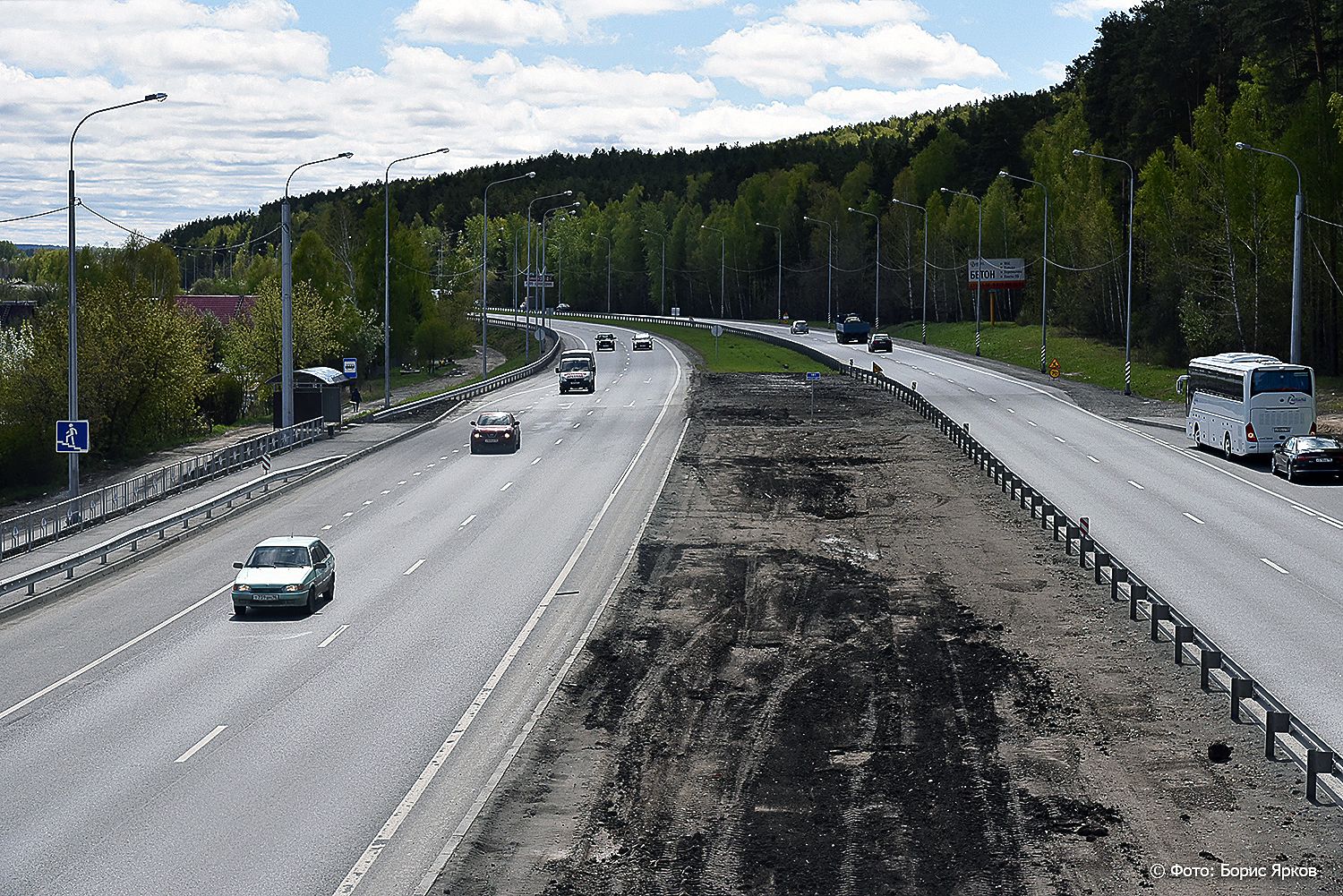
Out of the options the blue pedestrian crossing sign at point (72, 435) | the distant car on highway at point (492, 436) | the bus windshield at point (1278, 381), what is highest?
the bus windshield at point (1278, 381)

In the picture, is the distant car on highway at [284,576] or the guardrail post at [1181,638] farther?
the distant car on highway at [284,576]

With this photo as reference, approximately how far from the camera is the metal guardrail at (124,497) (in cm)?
3031

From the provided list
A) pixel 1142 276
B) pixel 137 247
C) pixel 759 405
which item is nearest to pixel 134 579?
pixel 759 405

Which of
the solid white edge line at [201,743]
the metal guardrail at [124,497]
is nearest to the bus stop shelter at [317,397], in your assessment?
the metal guardrail at [124,497]

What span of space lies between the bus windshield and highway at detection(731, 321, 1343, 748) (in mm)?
2823

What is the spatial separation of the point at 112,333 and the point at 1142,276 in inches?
2776

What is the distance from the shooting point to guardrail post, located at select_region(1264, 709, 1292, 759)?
16.6m

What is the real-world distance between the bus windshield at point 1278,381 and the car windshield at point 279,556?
104 feet

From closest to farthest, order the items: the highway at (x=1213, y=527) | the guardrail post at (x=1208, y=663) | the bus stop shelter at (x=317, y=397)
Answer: the guardrail post at (x=1208, y=663) < the highway at (x=1213, y=527) < the bus stop shelter at (x=317, y=397)

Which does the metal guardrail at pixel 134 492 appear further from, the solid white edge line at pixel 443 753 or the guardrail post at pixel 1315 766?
the guardrail post at pixel 1315 766

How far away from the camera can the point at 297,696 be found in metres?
19.9

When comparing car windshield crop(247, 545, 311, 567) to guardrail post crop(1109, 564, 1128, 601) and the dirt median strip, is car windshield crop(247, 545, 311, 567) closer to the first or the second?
the dirt median strip

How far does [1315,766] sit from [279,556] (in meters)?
18.7

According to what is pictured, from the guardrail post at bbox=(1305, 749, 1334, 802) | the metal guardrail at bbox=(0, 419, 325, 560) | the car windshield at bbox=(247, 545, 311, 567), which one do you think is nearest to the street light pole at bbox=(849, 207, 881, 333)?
the metal guardrail at bbox=(0, 419, 325, 560)
